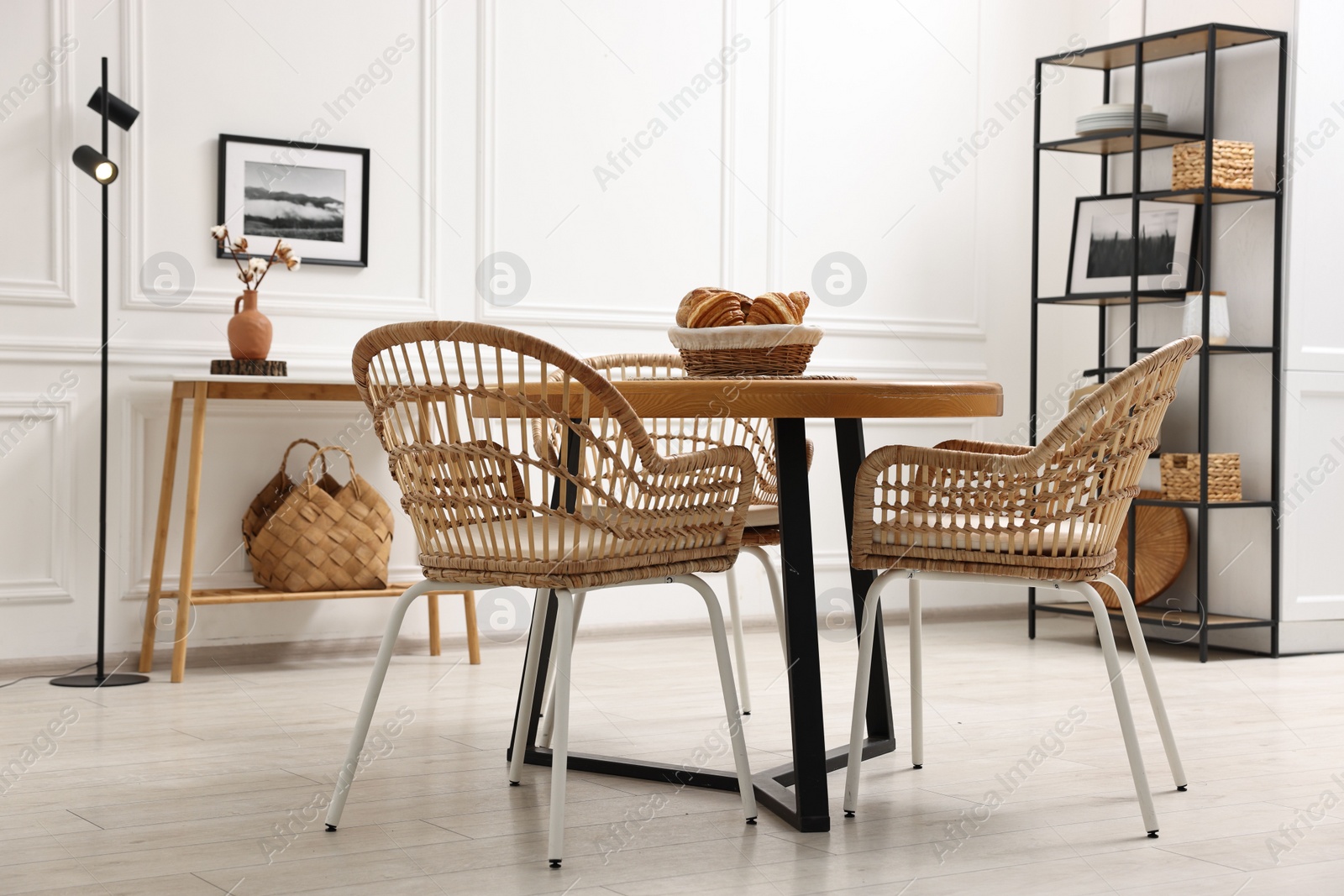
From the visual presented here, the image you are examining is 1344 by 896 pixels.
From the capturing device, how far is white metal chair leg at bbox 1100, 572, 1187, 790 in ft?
7.11

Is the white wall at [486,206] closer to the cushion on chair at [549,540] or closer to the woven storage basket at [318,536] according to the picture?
the woven storage basket at [318,536]

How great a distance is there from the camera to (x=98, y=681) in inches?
131

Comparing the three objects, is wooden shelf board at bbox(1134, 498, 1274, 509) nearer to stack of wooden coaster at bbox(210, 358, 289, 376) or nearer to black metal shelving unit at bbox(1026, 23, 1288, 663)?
black metal shelving unit at bbox(1026, 23, 1288, 663)

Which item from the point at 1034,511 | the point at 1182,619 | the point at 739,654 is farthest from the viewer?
the point at 1182,619

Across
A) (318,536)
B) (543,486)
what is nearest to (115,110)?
(318,536)

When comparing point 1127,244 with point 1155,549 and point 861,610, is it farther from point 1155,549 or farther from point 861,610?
point 861,610

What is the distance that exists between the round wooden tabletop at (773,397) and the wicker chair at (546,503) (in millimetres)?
74

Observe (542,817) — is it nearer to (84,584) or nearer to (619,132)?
(84,584)

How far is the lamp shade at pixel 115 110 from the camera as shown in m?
3.39

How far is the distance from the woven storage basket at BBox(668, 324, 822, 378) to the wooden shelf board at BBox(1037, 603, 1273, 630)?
1939mm

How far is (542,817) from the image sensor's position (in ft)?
7.11

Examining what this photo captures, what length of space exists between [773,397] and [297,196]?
220 cm

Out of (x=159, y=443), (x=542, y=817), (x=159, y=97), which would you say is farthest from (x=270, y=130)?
(x=542, y=817)

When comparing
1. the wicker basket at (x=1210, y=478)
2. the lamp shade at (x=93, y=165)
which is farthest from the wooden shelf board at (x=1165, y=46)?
the lamp shade at (x=93, y=165)
